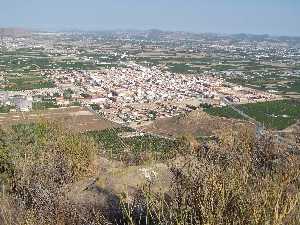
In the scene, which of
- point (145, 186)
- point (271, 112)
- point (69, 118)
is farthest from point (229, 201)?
point (271, 112)

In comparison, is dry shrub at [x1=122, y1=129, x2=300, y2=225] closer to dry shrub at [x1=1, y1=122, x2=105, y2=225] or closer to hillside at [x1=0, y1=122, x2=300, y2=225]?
hillside at [x1=0, y1=122, x2=300, y2=225]

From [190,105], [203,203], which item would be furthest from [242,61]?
[203,203]

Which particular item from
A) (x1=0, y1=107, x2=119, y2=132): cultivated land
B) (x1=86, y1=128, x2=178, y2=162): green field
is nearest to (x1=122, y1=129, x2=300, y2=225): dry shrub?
(x1=86, y1=128, x2=178, y2=162): green field

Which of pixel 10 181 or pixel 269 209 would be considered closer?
pixel 269 209

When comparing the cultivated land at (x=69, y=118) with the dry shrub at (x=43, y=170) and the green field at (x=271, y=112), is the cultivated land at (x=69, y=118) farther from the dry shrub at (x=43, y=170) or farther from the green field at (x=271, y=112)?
the dry shrub at (x=43, y=170)

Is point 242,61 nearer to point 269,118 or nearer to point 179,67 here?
point 179,67

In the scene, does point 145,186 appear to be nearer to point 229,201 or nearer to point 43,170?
point 229,201
